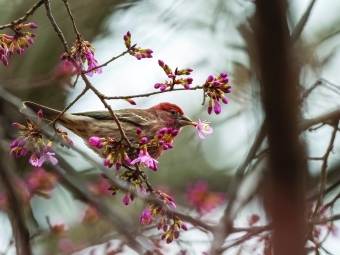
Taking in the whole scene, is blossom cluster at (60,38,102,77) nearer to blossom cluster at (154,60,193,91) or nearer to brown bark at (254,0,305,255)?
blossom cluster at (154,60,193,91)

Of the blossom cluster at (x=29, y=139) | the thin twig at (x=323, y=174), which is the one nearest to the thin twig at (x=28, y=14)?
the blossom cluster at (x=29, y=139)

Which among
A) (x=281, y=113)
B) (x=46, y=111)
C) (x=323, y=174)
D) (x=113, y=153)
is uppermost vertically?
(x=46, y=111)

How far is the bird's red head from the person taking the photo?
5414 millimetres

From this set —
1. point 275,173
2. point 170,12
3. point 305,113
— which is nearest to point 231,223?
point 305,113

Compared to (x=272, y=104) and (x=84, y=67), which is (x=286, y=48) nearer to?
(x=272, y=104)

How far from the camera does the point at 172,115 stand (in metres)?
5.51

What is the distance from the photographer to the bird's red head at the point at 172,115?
5414 millimetres

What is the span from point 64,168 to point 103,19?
2.84 meters

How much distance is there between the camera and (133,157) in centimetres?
324

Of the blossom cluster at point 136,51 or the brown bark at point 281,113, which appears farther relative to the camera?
the blossom cluster at point 136,51

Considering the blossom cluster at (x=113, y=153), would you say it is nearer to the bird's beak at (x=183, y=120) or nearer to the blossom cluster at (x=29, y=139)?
the blossom cluster at (x=29, y=139)

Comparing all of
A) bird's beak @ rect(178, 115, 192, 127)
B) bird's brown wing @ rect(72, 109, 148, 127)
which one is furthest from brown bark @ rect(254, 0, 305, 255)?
bird's beak @ rect(178, 115, 192, 127)

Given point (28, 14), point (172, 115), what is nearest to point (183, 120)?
point (172, 115)

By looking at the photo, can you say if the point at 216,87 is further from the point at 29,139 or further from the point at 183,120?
the point at 183,120
